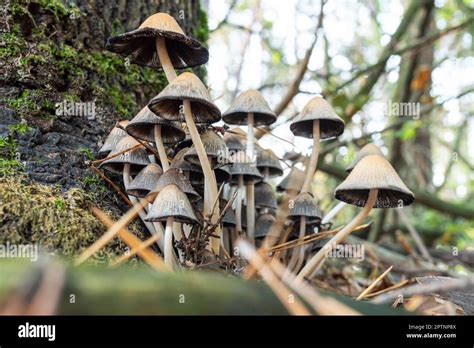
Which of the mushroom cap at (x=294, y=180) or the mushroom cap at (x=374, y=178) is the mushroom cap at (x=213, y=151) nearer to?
the mushroom cap at (x=374, y=178)

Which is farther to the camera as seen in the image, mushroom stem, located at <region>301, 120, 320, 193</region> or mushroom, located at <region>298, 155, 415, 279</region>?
mushroom stem, located at <region>301, 120, 320, 193</region>

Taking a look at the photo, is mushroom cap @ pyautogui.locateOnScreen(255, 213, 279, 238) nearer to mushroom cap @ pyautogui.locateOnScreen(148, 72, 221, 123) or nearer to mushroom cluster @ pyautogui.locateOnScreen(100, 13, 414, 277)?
mushroom cluster @ pyautogui.locateOnScreen(100, 13, 414, 277)

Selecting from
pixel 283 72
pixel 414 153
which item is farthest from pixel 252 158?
pixel 283 72

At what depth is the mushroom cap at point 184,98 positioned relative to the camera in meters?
2.10

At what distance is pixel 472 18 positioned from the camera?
202 inches

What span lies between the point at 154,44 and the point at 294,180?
1.06 meters

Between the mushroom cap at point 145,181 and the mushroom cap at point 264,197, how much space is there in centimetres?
73

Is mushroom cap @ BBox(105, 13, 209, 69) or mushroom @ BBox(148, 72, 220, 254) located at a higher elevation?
mushroom cap @ BBox(105, 13, 209, 69)

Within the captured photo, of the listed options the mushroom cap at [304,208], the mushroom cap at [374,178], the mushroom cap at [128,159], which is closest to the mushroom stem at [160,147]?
the mushroom cap at [128,159]

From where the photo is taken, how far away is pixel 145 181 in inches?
86.8

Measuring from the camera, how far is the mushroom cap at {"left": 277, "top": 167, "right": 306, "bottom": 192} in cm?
294

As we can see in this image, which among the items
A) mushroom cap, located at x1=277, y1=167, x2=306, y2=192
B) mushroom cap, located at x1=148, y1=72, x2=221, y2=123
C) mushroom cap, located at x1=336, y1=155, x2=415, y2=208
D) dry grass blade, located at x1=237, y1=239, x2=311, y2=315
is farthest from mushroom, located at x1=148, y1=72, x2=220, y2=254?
dry grass blade, located at x1=237, y1=239, x2=311, y2=315

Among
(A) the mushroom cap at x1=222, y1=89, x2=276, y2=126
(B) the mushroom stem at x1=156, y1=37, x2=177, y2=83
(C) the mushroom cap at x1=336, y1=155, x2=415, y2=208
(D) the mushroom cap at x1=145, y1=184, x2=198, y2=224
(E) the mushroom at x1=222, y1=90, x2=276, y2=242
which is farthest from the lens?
(A) the mushroom cap at x1=222, y1=89, x2=276, y2=126

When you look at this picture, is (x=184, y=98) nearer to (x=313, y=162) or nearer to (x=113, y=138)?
(x=113, y=138)
